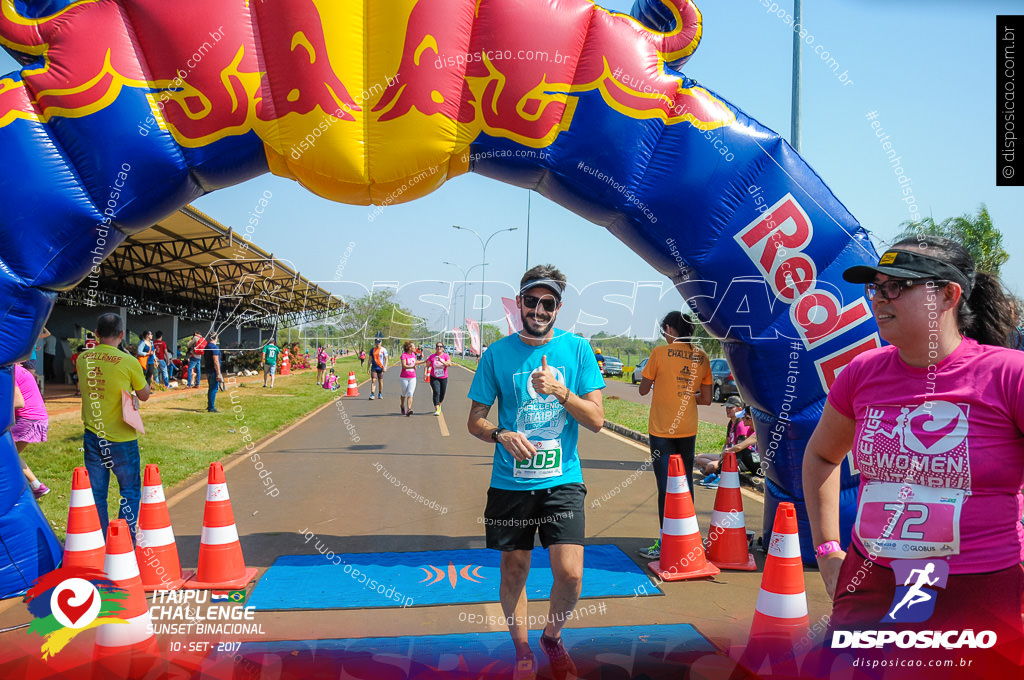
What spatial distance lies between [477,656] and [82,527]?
2719mm

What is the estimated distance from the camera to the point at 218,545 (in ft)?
15.3

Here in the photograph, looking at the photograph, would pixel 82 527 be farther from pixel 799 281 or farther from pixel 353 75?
pixel 799 281

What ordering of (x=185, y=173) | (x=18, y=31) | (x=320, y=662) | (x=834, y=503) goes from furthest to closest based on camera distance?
(x=185, y=173) → (x=18, y=31) → (x=320, y=662) → (x=834, y=503)

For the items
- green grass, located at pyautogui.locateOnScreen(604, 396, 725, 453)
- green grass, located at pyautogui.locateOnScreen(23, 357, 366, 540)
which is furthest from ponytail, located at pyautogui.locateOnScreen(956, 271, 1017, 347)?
green grass, located at pyautogui.locateOnScreen(604, 396, 725, 453)

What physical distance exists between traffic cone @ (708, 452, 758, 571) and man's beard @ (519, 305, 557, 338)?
253cm

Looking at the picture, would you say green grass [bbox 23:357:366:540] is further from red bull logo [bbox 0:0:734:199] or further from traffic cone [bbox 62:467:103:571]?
red bull logo [bbox 0:0:734:199]

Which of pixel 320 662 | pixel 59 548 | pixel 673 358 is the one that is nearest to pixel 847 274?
pixel 320 662

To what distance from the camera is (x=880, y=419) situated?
2.07 m

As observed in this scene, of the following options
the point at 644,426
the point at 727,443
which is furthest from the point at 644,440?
the point at 727,443

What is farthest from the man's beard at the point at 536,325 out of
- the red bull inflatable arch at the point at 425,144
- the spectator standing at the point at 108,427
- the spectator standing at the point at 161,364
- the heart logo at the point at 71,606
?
the spectator standing at the point at 161,364

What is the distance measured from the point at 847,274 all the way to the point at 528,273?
170 centimetres

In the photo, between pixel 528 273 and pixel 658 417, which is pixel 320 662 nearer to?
pixel 528 273

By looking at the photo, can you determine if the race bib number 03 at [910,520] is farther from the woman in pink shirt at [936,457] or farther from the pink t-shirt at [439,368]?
the pink t-shirt at [439,368]

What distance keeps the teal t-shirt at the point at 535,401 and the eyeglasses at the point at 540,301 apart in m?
0.19
